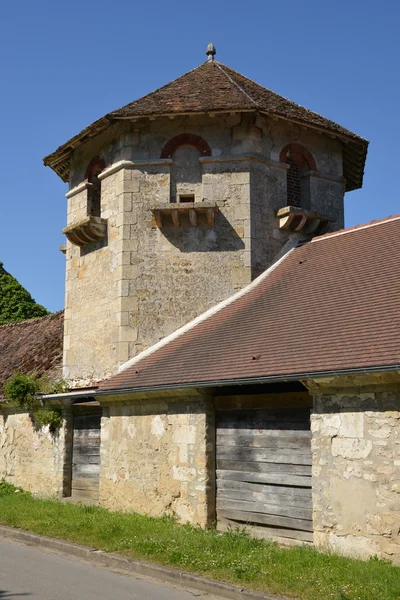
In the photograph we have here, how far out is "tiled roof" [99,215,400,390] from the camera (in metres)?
8.56

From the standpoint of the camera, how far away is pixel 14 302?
28.9 m

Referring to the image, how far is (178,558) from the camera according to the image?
766 cm

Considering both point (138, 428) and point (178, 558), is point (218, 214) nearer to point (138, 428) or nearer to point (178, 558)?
point (138, 428)

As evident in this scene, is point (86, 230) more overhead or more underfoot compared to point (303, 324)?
more overhead

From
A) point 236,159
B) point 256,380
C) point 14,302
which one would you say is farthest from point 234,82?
point 14,302

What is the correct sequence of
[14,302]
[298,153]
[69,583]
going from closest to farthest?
[69,583] → [298,153] → [14,302]

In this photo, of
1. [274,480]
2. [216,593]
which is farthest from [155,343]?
[216,593]

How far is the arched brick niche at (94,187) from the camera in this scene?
49.3ft

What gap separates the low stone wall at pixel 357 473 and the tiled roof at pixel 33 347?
8.03m

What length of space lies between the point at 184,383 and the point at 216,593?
3.65m

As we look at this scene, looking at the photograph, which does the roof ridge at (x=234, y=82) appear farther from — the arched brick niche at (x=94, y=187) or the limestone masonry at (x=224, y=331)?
the arched brick niche at (x=94, y=187)

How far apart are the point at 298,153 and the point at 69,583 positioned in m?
10.3

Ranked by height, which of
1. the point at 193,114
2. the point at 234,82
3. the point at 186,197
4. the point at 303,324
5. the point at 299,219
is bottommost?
the point at 303,324

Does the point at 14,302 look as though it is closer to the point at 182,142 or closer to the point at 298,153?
the point at 182,142
